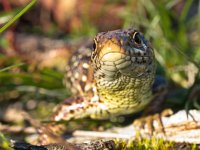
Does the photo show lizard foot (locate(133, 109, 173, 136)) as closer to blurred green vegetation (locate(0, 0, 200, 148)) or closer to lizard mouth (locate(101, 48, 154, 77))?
blurred green vegetation (locate(0, 0, 200, 148))

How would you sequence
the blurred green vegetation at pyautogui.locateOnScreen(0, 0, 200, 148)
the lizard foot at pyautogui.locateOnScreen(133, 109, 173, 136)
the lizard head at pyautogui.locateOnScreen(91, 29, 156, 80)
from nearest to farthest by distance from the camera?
the lizard head at pyautogui.locateOnScreen(91, 29, 156, 80) → the lizard foot at pyautogui.locateOnScreen(133, 109, 173, 136) → the blurred green vegetation at pyautogui.locateOnScreen(0, 0, 200, 148)

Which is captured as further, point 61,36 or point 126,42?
point 61,36

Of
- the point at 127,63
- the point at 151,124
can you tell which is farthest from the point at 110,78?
the point at 151,124

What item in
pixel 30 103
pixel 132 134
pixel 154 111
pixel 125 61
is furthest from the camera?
pixel 30 103

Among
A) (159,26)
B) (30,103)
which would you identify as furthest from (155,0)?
(30,103)

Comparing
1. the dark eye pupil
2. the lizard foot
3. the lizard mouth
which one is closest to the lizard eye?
the dark eye pupil

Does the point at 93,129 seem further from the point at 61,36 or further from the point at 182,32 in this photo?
the point at 61,36

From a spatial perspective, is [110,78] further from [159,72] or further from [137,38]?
[159,72]

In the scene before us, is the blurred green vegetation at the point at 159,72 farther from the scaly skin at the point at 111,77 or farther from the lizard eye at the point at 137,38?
the lizard eye at the point at 137,38
